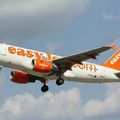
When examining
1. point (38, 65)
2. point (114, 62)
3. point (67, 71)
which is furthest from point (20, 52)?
point (114, 62)

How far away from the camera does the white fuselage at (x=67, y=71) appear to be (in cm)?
8000

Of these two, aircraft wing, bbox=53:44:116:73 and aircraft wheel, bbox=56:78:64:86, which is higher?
aircraft wing, bbox=53:44:116:73

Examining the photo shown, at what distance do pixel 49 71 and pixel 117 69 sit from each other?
1181 centimetres

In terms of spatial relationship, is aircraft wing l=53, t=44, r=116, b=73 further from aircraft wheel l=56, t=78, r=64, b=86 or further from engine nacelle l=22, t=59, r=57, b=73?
engine nacelle l=22, t=59, r=57, b=73

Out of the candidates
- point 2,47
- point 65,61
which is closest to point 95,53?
point 65,61

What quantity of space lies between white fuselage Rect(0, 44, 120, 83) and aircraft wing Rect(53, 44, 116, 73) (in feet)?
3.62

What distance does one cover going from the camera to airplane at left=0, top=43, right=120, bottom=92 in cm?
8012

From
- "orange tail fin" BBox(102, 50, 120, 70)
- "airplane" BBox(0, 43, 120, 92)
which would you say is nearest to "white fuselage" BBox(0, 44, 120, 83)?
"airplane" BBox(0, 43, 120, 92)

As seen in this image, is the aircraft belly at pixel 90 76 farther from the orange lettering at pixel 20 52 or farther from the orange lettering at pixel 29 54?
the orange lettering at pixel 20 52

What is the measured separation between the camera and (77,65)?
282ft

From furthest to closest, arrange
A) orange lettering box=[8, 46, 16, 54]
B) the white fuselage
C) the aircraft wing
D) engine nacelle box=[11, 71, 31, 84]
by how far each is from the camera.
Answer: engine nacelle box=[11, 71, 31, 84] < orange lettering box=[8, 46, 16, 54] < the white fuselage < the aircraft wing

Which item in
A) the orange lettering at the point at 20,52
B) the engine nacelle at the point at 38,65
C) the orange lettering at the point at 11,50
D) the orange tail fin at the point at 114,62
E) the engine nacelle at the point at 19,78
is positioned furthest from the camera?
the orange tail fin at the point at 114,62

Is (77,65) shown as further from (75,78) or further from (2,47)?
(2,47)

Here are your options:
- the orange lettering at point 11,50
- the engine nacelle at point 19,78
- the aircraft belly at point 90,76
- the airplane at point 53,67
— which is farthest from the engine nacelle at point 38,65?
the engine nacelle at point 19,78
